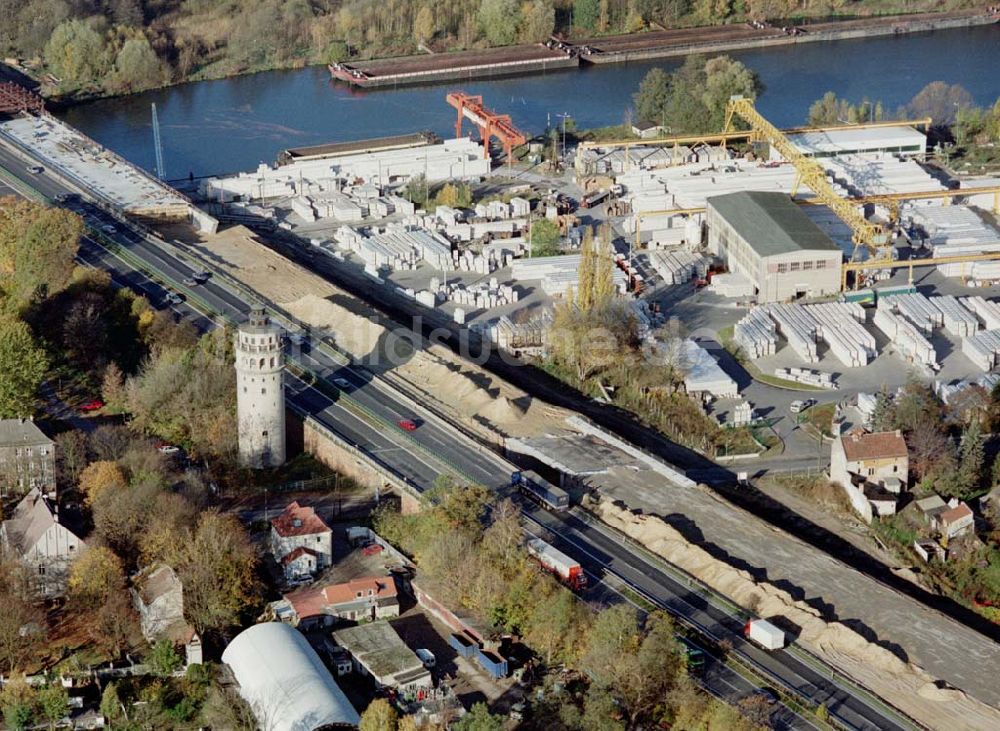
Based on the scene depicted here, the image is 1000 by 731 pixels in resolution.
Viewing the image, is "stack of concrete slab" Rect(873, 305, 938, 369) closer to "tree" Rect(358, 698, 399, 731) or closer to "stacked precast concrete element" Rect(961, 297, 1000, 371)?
"stacked precast concrete element" Rect(961, 297, 1000, 371)

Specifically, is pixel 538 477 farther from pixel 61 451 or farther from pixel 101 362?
pixel 101 362

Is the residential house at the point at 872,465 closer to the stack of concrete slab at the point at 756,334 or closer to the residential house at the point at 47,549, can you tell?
the stack of concrete slab at the point at 756,334

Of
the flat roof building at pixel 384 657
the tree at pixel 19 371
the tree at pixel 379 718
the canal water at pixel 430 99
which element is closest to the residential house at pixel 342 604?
the flat roof building at pixel 384 657

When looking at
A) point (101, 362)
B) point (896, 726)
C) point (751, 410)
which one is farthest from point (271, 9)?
point (896, 726)

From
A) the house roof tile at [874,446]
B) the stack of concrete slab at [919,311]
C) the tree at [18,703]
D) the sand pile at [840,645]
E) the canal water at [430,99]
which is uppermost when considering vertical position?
the house roof tile at [874,446]

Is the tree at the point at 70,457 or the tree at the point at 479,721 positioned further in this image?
the tree at the point at 70,457

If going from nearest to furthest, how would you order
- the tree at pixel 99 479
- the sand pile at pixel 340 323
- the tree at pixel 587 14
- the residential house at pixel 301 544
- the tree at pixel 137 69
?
1. the residential house at pixel 301 544
2. the tree at pixel 99 479
3. the sand pile at pixel 340 323
4. the tree at pixel 137 69
5. the tree at pixel 587 14

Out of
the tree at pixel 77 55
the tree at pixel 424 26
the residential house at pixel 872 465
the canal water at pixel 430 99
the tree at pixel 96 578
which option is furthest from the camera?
the tree at pixel 424 26
